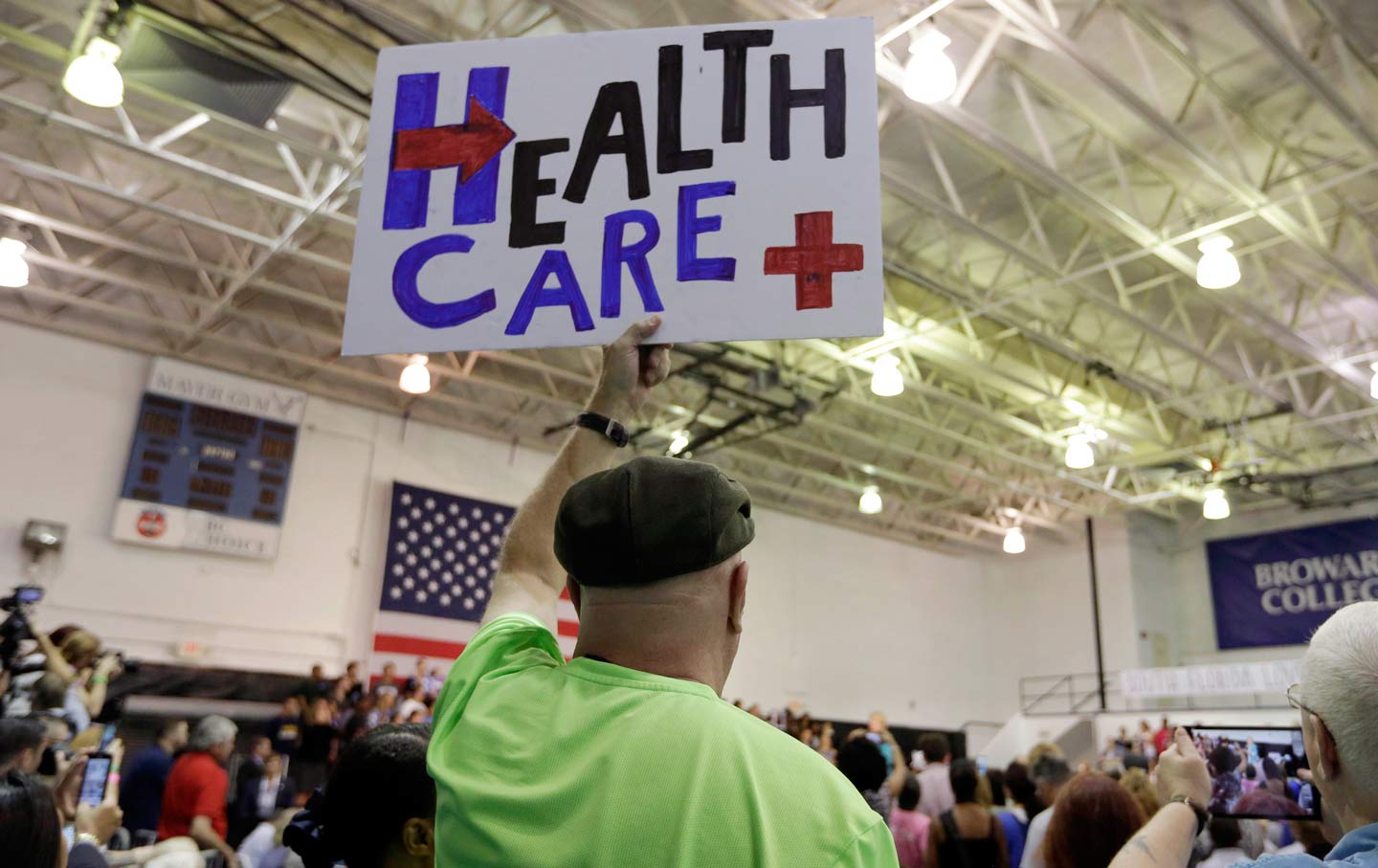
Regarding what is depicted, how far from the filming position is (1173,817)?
1.55m

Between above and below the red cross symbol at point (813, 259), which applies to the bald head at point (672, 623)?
below

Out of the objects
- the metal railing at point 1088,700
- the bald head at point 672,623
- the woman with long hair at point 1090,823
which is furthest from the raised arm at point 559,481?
the metal railing at point 1088,700

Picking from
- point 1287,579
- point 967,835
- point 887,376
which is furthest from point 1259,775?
point 1287,579

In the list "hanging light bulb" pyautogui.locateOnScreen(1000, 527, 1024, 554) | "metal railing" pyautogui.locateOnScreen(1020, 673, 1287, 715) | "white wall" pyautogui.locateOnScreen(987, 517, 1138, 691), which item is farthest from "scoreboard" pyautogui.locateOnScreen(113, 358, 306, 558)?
"white wall" pyautogui.locateOnScreen(987, 517, 1138, 691)

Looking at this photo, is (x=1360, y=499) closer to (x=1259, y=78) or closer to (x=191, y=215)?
(x=1259, y=78)

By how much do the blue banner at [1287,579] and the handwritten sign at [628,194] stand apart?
15894 millimetres

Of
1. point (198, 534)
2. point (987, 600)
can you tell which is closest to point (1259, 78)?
point (198, 534)

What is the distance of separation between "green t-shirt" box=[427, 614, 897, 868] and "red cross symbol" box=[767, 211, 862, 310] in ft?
2.40

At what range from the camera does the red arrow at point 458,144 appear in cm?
164

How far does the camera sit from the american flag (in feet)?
40.9

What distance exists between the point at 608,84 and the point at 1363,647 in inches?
53.4

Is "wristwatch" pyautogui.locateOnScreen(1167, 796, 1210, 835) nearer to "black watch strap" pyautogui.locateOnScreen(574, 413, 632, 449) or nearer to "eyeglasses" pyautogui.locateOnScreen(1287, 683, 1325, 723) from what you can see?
"eyeglasses" pyautogui.locateOnScreen(1287, 683, 1325, 723)

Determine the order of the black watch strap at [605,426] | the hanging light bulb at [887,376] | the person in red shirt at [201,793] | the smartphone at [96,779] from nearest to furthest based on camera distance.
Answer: the black watch strap at [605,426], the smartphone at [96,779], the person in red shirt at [201,793], the hanging light bulb at [887,376]

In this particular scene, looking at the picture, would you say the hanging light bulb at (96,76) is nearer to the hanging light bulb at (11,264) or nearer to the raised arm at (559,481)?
the hanging light bulb at (11,264)
